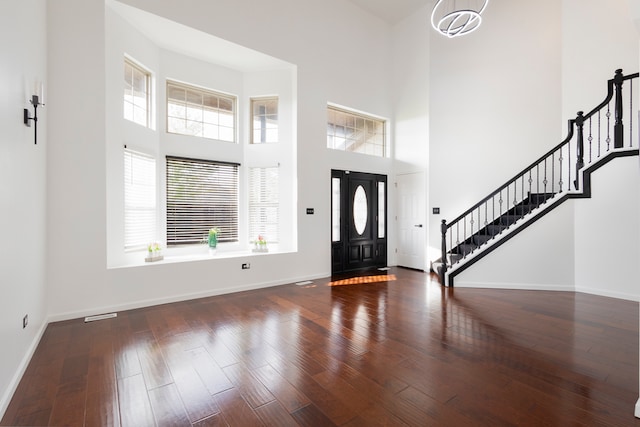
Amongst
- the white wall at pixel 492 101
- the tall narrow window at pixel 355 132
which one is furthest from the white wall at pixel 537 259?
the tall narrow window at pixel 355 132

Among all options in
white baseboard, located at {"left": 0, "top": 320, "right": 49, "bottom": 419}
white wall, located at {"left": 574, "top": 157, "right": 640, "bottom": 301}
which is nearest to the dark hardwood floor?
white baseboard, located at {"left": 0, "top": 320, "right": 49, "bottom": 419}

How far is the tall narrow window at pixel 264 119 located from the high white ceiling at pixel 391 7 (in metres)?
3.00

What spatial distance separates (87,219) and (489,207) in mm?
6740

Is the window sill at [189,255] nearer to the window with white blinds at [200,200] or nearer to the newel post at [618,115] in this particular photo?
the window with white blinds at [200,200]

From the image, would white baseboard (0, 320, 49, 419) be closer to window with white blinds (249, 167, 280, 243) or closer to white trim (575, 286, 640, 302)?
A: window with white blinds (249, 167, 280, 243)

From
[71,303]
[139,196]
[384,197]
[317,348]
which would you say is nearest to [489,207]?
[384,197]

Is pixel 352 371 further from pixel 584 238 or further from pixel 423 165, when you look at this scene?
pixel 423 165

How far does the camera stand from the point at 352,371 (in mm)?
2436

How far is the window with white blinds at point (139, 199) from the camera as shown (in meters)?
4.44

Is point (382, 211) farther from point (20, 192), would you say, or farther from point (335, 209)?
point (20, 192)

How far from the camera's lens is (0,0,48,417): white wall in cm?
212

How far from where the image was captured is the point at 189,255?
17.2ft

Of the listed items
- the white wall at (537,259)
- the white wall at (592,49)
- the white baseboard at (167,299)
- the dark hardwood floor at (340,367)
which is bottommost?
the dark hardwood floor at (340,367)

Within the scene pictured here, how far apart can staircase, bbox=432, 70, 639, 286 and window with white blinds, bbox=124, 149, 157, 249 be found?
16.4 feet
